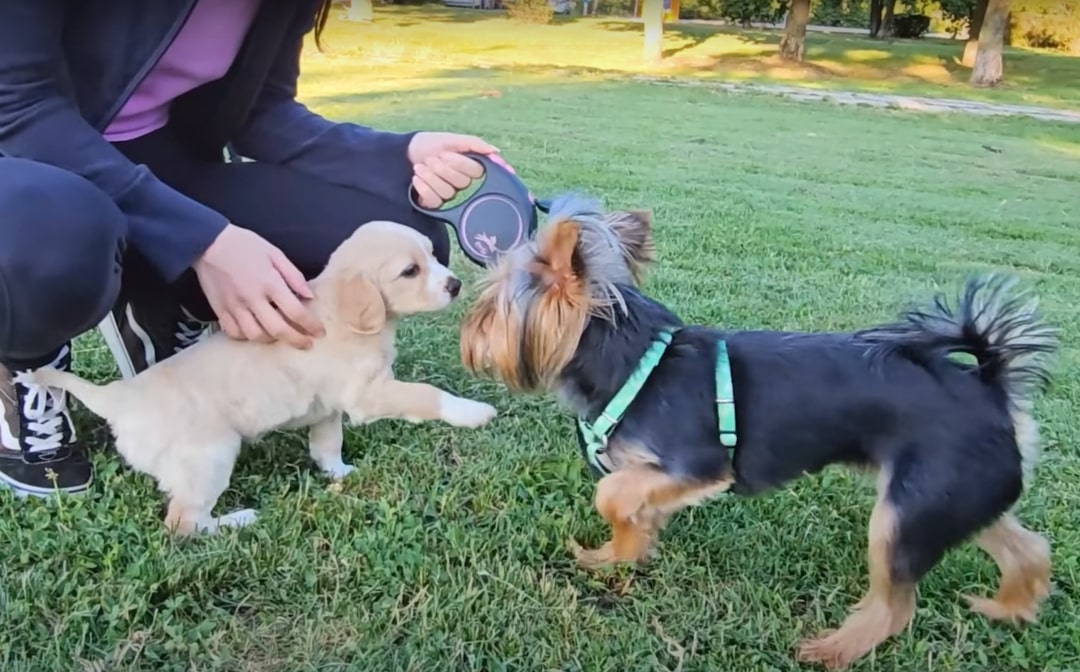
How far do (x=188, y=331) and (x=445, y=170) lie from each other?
1037mm

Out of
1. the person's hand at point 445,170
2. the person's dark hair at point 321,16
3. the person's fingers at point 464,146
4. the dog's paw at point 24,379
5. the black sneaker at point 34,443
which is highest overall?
the person's dark hair at point 321,16

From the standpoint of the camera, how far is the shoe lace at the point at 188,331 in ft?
10.4

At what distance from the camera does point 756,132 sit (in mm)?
12359

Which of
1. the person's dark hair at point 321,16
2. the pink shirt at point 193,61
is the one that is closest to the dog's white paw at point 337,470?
the pink shirt at point 193,61

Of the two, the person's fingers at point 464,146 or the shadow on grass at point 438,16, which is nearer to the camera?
the person's fingers at point 464,146

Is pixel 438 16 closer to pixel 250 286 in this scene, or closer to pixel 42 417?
pixel 42 417

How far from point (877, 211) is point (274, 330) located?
6.15 meters

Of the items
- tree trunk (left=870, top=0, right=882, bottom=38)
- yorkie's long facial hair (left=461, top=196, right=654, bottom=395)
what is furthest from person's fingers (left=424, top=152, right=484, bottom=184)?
tree trunk (left=870, top=0, right=882, bottom=38)

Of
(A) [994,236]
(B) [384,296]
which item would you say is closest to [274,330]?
(B) [384,296]

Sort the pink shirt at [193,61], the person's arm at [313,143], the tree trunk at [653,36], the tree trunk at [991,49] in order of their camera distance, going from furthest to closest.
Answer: the tree trunk at [653,36] < the tree trunk at [991,49] < the person's arm at [313,143] < the pink shirt at [193,61]

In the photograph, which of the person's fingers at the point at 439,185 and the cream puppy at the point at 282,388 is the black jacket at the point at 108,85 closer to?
the cream puppy at the point at 282,388

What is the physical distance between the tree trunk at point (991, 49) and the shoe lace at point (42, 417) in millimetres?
22555

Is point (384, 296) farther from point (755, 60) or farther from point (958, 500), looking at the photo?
point (755, 60)

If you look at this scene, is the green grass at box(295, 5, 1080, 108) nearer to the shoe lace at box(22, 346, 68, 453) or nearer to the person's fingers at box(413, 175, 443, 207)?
the person's fingers at box(413, 175, 443, 207)
